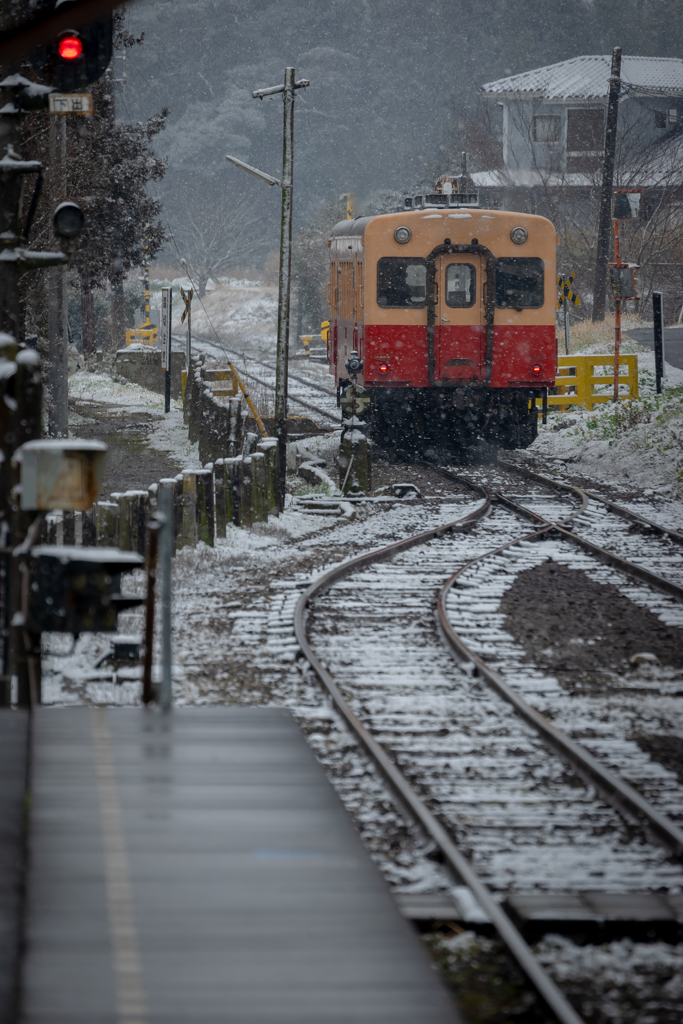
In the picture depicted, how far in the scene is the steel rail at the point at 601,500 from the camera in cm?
1380

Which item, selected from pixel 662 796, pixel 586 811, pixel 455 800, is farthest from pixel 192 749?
pixel 662 796

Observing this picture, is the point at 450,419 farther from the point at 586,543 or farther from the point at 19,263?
the point at 19,263

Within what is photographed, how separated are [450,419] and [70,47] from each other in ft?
43.3

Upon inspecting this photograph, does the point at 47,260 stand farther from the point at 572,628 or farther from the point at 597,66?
the point at 597,66

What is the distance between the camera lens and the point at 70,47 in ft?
→ 27.3

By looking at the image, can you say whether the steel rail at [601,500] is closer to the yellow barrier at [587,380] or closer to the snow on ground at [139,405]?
the snow on ground at [139,405]

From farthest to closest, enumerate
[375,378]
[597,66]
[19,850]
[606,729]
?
[597,66], [375,378], [606,729], [19,850]

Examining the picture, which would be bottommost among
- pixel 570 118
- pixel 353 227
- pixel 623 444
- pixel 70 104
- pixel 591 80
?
pixel 623 444

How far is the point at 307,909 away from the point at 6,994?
1.08m

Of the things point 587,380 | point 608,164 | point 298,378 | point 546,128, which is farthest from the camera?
point 546,128

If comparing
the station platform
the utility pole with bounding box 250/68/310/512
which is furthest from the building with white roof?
the station platform

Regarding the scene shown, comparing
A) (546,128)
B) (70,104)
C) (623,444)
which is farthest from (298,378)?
(70,104)

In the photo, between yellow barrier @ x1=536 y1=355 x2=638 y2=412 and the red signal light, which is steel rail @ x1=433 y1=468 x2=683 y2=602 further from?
yellow barrier @ x1=536 y1=355 x2=638 y2=412

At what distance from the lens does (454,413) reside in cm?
2069
